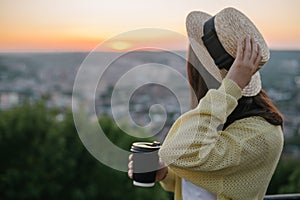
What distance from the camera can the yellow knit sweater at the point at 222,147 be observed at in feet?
2.88

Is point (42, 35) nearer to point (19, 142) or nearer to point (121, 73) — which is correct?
point (121, 73)

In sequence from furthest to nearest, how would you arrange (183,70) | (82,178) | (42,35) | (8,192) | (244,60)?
(82,178), (8,192), (42,35), (183,70), (244,60)

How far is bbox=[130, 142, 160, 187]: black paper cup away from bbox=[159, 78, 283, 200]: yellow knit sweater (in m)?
0.10

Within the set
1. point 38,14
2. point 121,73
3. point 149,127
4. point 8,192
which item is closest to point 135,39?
point 121,73

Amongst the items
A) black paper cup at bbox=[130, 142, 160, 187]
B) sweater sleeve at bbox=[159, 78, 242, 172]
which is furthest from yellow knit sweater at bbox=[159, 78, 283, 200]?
black paper cup at bbox=[130, 142, 160, 187]

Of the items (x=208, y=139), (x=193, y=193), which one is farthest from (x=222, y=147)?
→ (x=193, y=193)

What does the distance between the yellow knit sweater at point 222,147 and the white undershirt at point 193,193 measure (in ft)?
0.11

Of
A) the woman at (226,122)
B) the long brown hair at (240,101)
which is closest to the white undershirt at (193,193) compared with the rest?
the woman at (226,122)

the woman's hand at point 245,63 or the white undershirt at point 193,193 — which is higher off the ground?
the woman's hand at point 245,63

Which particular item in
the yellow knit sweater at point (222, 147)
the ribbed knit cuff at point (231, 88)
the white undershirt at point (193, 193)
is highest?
the ribbed knit cuff at point (231, 88)

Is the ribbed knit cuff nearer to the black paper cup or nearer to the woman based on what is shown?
the woman

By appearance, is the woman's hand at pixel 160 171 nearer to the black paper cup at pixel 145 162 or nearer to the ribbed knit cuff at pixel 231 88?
the black paper cup at pixel 145 162

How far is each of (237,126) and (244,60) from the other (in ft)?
0.39

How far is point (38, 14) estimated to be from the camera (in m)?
4.29
